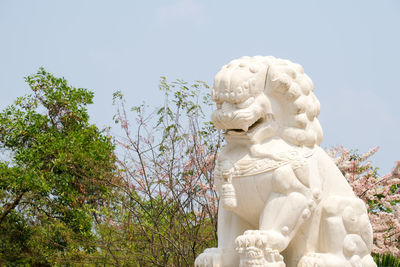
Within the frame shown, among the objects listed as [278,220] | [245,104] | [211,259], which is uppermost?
[245,104]

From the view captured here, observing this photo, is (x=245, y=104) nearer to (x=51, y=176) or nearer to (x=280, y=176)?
(x=280, y=176)

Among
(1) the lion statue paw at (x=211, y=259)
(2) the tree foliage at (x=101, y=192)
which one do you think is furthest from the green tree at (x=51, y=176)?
(1) the lion statue paw at (x=211, y=259)

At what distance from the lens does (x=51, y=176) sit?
10.2 m

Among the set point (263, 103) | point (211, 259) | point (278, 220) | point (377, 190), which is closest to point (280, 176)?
point (278, 220)

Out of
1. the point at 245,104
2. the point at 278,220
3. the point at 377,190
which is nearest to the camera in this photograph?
the point at 278,220

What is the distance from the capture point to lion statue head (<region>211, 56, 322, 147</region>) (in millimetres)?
4008

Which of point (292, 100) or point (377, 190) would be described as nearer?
point (292, 100)

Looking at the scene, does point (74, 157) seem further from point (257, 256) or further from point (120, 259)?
point (257, 256)

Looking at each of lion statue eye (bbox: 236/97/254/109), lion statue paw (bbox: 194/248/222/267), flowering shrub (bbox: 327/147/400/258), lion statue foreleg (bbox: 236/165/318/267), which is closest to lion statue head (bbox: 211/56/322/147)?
lion statue eye (bbox: 236/97/254/109)

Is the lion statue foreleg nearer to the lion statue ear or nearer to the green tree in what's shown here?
the lion statue ear

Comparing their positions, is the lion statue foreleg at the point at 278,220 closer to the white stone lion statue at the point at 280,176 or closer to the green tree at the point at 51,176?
the white stone lion statue at the point at 280,176

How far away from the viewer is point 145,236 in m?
8.99

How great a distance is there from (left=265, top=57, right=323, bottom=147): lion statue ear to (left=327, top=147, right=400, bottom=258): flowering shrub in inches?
207

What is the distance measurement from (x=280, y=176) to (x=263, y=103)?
481 millimetres
